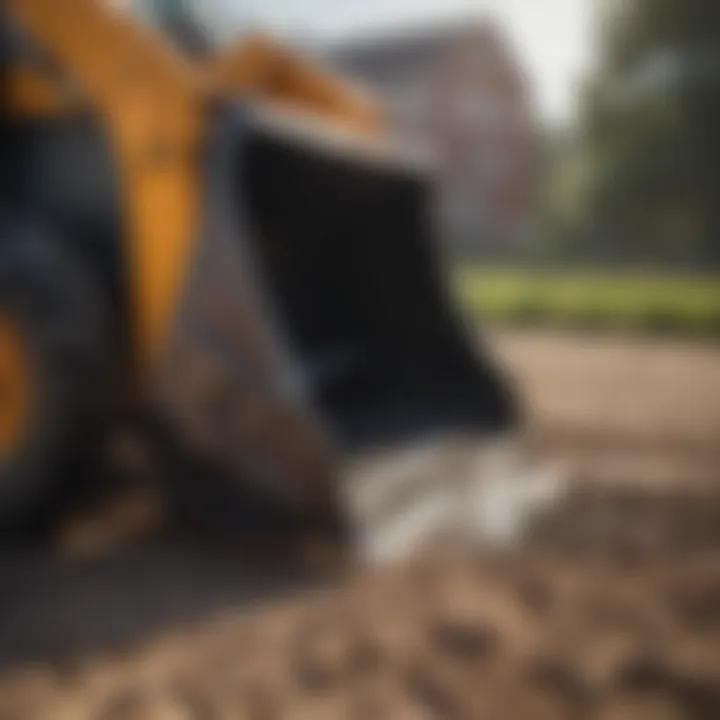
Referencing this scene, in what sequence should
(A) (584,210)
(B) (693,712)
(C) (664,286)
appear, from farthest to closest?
(A) (584,210), (C) (664,286), (B) (693,712)

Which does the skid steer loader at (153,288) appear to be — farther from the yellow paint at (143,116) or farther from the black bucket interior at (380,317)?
the black bucket interior at (380,317)

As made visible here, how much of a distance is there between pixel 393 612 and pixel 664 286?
151 cm

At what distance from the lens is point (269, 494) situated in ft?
3.17

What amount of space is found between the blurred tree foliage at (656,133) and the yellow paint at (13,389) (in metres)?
1.50

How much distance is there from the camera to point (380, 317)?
4.75ft

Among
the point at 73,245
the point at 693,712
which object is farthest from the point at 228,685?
the point at 73,245

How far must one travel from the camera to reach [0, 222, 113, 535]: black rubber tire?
960 mm

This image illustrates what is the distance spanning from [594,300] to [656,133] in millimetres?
564

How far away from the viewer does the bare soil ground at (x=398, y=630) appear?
67 centimetres

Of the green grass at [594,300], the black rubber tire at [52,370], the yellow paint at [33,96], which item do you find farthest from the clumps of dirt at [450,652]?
the green grass at [594,300]

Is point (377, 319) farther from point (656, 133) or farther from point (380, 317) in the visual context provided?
point (656, 133)

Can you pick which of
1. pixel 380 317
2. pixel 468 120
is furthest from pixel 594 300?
pixel 380 317

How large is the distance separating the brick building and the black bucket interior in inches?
47.7

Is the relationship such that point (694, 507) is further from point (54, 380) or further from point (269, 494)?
point (54, 380)
